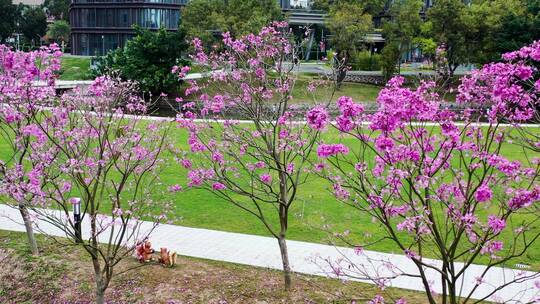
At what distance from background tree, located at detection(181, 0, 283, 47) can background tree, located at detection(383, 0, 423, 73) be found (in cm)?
898

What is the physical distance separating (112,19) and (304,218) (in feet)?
189

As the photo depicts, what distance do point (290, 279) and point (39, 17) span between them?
75.4 m

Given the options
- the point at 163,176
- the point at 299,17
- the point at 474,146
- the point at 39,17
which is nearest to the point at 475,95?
the point at 474,146

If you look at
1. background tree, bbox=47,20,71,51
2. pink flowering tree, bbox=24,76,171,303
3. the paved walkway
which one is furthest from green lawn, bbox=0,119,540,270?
background tree, bbox=47,20,71,51

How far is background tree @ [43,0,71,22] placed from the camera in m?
85.0

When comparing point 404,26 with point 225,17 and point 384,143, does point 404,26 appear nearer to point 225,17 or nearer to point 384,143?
point 225,17

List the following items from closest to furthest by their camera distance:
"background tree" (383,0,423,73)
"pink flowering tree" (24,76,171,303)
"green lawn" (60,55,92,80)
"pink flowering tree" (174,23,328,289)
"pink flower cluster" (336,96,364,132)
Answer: "pink flower cluster" (336,96,364,132) → "pink flowering tree" (24,76,171,303) → "pink flowering tree" (174,23,328,289) → "background tree" (383,0,423,73) → "green lawn" (60,55,92,80)

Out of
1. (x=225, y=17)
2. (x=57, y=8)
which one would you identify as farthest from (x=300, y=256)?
(x=57, y=8)

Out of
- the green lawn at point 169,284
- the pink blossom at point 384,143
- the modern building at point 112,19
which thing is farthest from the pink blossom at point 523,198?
the modern building at point 112,19

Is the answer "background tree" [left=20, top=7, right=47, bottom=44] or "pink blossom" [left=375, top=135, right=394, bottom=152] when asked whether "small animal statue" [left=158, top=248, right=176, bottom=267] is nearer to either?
"pink blossom" [left=375, top=135, right=394, bottom=152]

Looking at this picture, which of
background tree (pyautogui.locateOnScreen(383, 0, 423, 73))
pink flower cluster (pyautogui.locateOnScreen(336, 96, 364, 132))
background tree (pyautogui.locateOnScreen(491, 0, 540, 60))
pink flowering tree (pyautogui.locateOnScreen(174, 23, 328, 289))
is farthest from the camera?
background tree (pyautogui.locateOnScreen(383, 0, 423, 73))

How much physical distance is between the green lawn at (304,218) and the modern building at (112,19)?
51.9 metres

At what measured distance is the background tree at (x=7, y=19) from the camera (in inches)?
2714

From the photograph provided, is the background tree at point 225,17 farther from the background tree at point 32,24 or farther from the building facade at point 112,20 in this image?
the background tree at point 32,24
